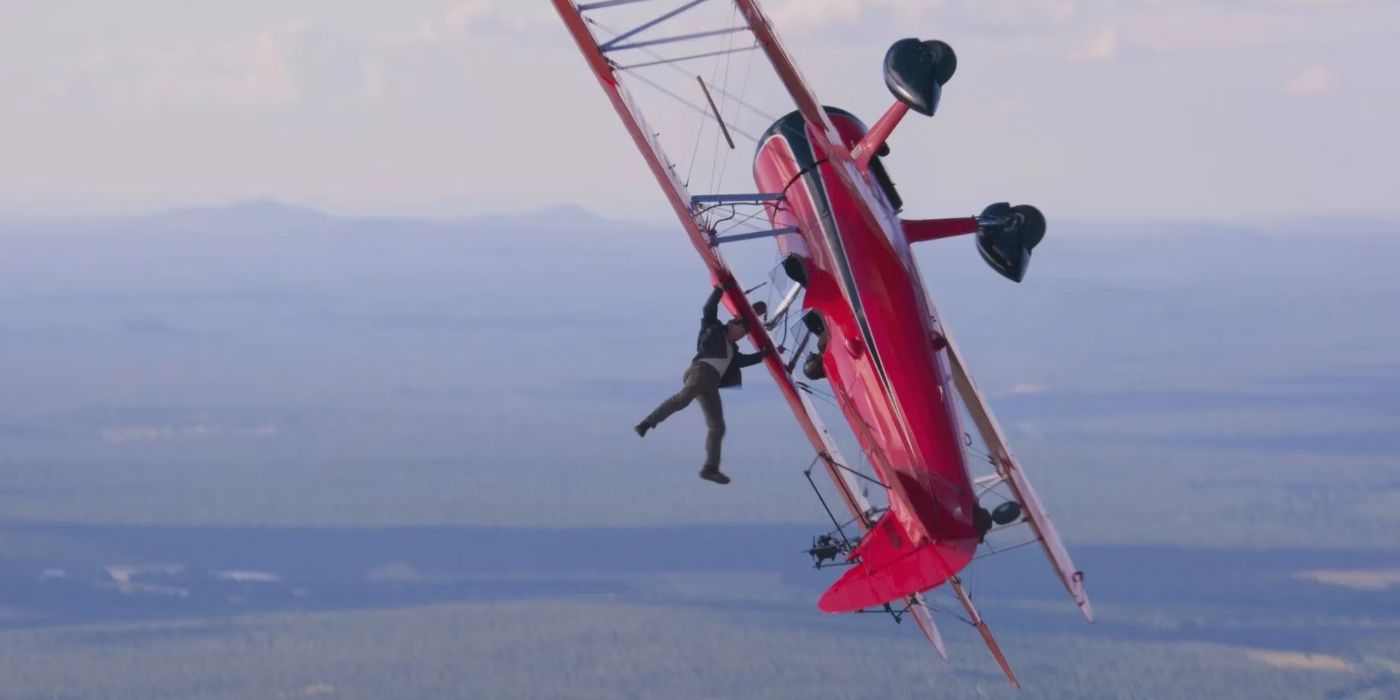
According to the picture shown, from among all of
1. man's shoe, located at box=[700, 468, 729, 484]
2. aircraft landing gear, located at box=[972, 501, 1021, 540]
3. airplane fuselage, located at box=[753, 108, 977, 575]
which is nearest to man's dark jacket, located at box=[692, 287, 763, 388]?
man's shoe, located at box=[700, 468, 729, 484]

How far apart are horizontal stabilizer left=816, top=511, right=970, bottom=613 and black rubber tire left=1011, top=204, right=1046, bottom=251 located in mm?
4591

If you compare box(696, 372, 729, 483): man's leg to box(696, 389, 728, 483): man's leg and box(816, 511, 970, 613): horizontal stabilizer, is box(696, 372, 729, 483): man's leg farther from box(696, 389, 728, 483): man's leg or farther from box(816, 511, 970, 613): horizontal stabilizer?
box(816, 511, 970, 613): horizontal stabilizer

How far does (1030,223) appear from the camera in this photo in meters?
31.4

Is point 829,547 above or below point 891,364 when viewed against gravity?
below

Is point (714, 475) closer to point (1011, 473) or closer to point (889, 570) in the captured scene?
point (889, 570)

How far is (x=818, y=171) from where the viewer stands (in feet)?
106

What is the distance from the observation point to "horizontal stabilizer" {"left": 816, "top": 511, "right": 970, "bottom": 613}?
2894 centimetres

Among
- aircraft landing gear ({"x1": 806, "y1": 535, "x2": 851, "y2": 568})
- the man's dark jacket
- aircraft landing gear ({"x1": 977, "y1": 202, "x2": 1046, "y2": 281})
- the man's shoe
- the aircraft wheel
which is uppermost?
the aircraft wheel

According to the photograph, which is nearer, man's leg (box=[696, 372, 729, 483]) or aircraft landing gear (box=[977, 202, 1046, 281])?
man's leg (box=[696, 372, 729, 483])

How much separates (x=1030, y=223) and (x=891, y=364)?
346cm

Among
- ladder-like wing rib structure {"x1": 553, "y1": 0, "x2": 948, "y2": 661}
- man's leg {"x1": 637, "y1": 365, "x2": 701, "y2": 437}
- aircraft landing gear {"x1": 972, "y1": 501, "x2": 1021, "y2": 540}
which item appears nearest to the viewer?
aircraft landing gear {"x1": 972, "y1": 501, "x2": 1021, "y2": 540}

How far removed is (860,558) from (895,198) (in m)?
6.34

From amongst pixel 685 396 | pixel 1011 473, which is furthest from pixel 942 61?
pixel 1011 473

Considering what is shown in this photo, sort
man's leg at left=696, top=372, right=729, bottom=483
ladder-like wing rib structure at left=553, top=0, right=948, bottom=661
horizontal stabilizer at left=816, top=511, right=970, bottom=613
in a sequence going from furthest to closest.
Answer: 1. ladder-like wing rib structure at left=553, top=0, right=948, bottom=661
2. man's leg at left=696, top=372, right=729, bottom=483
3. horizontal stabilizer at left=816, top=511, right=970, bottom=613
